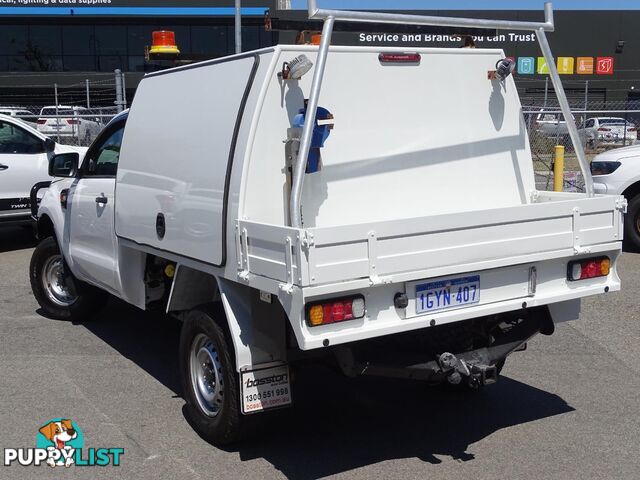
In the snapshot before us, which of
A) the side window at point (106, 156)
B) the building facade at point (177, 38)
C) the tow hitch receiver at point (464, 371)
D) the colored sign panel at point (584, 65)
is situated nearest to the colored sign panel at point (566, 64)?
the building facade at point (177, 38)

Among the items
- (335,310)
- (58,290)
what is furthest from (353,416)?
(58,290)

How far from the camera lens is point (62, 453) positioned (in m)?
4.67

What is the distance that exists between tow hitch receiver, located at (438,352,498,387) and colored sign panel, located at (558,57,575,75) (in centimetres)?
4077

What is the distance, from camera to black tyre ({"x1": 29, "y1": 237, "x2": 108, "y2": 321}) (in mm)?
7402

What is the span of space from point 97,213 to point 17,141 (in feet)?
20.9

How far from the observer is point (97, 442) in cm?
475

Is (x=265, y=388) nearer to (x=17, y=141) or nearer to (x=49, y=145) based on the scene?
(x=49, y=145)

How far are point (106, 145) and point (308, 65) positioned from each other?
2.82 metres

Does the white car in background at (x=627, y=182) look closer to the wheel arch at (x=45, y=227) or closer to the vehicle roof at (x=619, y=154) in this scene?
the vehicle roof at (x=619, y=154)

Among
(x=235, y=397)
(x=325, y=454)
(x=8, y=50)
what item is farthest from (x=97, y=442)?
(x=8, y=50)

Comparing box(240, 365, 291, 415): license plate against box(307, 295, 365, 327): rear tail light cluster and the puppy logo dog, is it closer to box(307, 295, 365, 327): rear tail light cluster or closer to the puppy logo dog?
box(307, 295, 365, 327): rear tail light cluster

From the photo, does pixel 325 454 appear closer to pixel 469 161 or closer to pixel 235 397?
pixel 235 397

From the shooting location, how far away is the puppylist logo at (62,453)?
178 inches

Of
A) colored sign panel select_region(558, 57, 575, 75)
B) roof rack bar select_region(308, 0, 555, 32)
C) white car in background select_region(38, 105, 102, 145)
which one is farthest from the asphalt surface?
colored sign panel select_region(558, 57, 575, 75)
